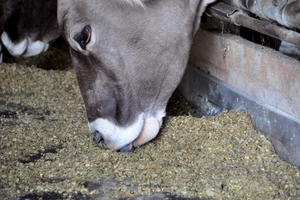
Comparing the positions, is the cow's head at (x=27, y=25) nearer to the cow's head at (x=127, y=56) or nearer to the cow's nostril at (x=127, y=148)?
the cow's head at (x=127, y=56)

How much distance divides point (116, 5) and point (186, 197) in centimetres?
104

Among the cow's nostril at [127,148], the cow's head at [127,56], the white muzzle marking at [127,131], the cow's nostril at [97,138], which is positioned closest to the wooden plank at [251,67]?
the cow's head at [127,56]

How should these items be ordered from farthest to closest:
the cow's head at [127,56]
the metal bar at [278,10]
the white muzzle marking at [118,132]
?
the white muzzle marking at [118,132] < the cow's head at [127,56] < the metal bar at [278,10]

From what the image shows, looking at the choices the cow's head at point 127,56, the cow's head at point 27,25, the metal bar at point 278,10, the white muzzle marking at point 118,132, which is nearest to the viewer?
the metal bar at point 278,10

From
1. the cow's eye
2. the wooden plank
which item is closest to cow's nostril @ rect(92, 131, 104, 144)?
the cow's eye

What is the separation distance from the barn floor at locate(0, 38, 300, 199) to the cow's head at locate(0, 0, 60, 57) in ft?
4.68

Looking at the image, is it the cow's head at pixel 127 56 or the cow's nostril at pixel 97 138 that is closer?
the cow's head at pixel 127 56

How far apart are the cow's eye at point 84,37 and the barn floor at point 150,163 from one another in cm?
62

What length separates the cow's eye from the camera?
184cm

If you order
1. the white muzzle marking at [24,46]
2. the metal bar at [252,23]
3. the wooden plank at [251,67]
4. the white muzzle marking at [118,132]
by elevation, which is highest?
the metal bar at [252,23]

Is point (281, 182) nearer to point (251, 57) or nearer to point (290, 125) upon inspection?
point (290, 125)

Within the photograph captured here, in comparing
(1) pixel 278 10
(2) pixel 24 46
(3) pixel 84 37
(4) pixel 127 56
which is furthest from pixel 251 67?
(2) pixel 24 46

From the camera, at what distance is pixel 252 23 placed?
1911mm

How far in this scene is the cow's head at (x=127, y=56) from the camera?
1.83m
